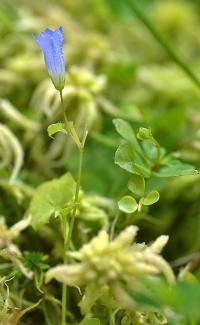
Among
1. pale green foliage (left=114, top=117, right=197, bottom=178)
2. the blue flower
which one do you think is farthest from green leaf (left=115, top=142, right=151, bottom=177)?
the blue flower

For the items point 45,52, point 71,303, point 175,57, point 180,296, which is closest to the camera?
point 180,296

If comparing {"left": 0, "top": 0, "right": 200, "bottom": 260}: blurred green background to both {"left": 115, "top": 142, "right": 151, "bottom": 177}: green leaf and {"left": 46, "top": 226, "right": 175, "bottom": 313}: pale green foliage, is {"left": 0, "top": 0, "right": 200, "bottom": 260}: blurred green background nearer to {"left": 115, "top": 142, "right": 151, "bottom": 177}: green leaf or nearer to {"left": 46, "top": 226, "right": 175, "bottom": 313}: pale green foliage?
{"left": 115, "top": 142, "right": 151, "bottom": 177}: green leaf

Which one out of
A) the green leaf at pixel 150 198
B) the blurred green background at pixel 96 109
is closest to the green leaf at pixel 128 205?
the green leaf at pixel 150 198

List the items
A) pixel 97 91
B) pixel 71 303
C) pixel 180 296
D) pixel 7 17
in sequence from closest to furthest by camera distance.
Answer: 1. pixel 180 296
2. pixel 71 303
3. pixel 97 91
4. pixel 7 17

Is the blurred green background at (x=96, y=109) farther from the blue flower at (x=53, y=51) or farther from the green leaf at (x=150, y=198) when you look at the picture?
the blue flower at (x=53, y=51)

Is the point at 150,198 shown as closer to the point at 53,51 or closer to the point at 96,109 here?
the point at 53,51

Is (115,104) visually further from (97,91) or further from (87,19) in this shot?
(87,19)

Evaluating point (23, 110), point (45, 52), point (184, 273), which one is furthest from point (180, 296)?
point (23, 110)

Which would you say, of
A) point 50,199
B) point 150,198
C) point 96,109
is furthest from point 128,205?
point 96,109

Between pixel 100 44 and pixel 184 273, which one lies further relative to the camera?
pixel 100 44
